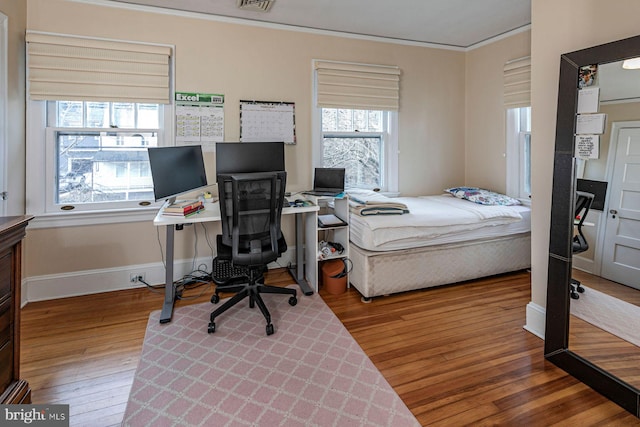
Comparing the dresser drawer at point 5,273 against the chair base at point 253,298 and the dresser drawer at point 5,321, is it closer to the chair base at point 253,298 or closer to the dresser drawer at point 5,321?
the dresser drawer at point 5,321

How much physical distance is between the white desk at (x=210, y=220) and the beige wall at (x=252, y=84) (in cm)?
44

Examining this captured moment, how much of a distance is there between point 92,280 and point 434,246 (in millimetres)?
2991

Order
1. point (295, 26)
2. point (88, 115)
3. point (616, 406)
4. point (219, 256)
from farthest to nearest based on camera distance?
point (295, 26)
point (88, 115)
point (219, 256)
point (616, 406)

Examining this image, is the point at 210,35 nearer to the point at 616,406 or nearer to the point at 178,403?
the point at 178,403

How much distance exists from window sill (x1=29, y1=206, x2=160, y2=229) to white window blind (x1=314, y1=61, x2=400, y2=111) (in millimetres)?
1990

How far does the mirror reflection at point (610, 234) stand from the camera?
161 cm

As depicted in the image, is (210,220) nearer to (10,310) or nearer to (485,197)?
(10,310)

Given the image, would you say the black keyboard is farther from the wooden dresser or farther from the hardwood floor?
the wooden dresser

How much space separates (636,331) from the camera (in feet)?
5.34

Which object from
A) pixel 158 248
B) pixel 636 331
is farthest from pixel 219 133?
pixel 636 331

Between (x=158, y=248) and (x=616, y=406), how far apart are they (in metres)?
A: 3.35

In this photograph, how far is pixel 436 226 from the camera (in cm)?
283

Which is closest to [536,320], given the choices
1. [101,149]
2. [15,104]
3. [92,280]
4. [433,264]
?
[433,264]

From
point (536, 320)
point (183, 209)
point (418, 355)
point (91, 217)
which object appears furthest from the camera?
point (91, 217)
